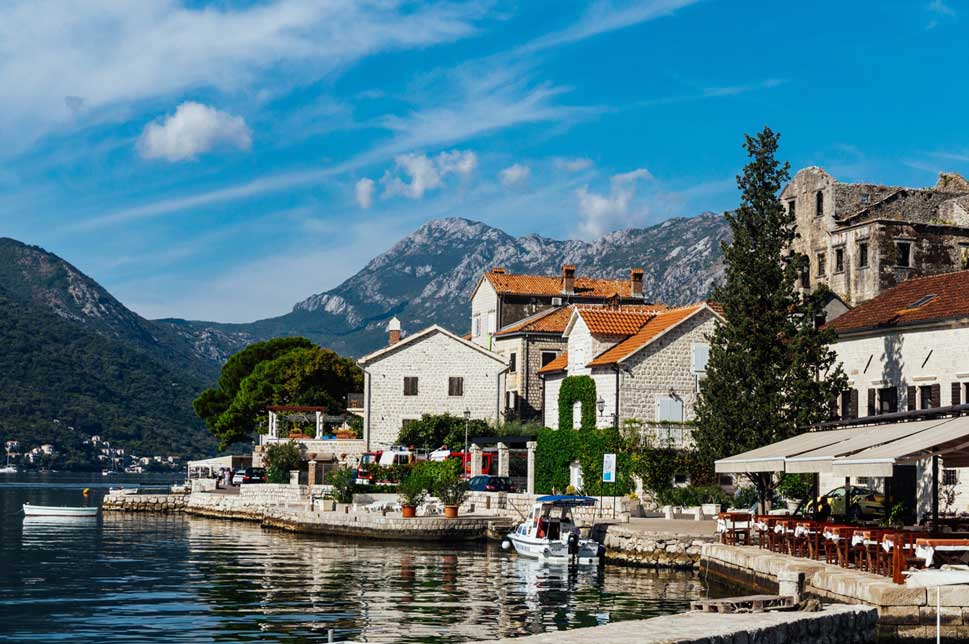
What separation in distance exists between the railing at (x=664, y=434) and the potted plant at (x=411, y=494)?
9.92 meters

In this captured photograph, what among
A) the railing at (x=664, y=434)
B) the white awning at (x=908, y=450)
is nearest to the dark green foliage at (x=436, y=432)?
the railing at (x=664, y=434)

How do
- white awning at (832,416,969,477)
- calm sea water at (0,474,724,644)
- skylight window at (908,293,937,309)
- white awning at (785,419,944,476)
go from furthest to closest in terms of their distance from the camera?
1. skylight window at (908,293,937,309)
2. white awning at (785,419,944,476)
3. calm sea water at (0,474,724,644)
4. white awning at (832,416,969,477)

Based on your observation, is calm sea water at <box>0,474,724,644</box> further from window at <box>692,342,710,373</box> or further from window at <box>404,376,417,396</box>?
window at <box>404,376,417,396</box>

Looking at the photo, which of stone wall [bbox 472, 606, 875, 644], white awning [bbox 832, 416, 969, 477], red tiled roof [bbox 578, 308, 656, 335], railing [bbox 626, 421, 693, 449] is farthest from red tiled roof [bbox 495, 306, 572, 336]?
stone wall [bbox 472, 606, 875, 644]

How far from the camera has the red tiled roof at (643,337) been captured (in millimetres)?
57031

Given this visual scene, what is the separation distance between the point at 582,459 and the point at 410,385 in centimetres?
2129

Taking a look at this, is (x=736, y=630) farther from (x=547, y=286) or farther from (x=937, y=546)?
(x=547, y=286)

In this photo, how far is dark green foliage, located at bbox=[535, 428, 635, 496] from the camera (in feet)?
177

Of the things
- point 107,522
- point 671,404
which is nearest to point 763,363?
point 671,404

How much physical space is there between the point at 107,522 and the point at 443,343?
22.2 meters

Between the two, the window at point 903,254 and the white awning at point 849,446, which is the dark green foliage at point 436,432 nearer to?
the window at point 903,254

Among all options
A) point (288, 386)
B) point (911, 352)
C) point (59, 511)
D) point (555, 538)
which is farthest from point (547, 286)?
point (555, 538)

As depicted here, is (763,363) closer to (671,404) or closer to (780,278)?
(780,278)

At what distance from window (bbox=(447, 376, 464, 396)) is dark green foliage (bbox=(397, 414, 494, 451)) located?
2.74 meters
